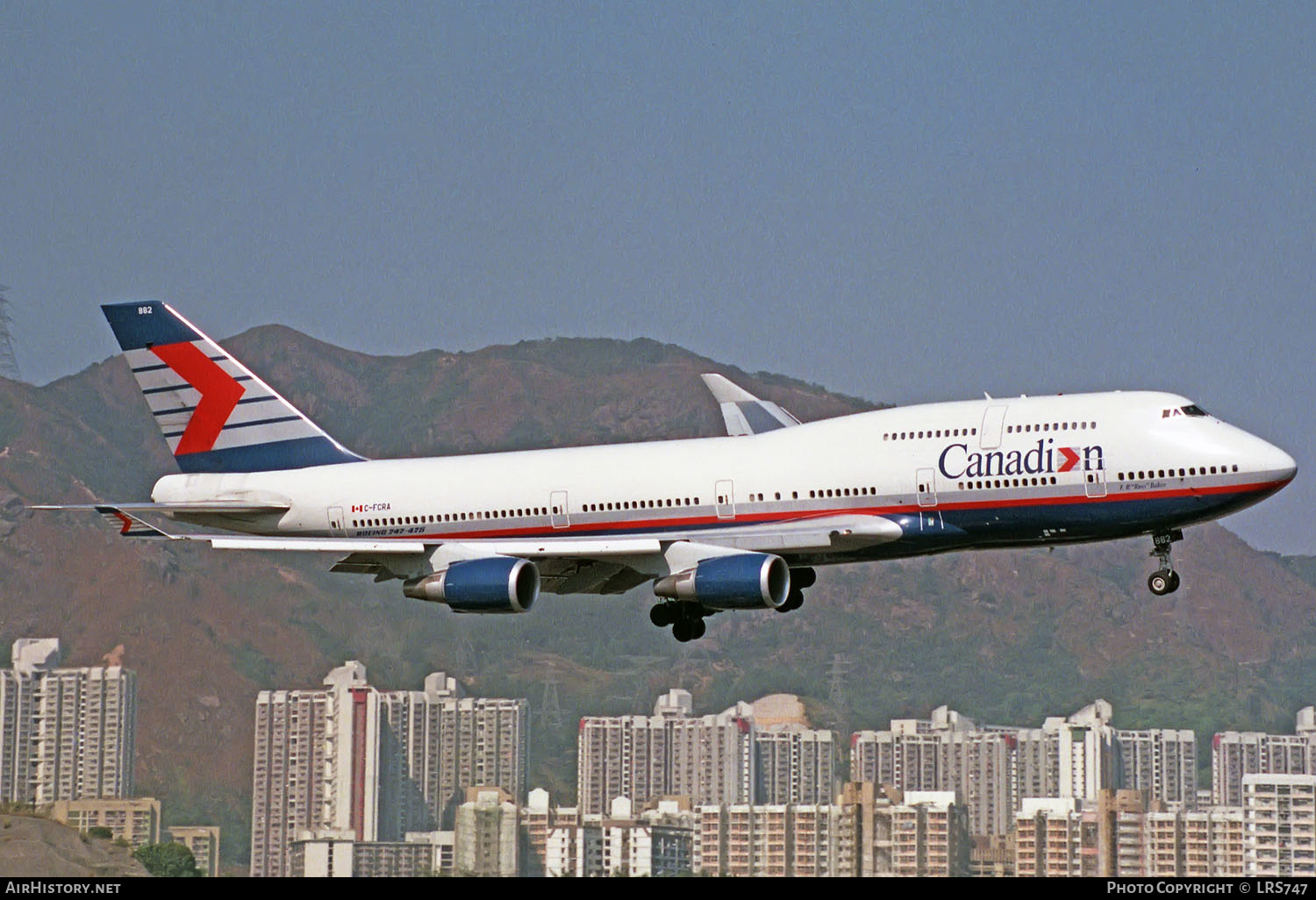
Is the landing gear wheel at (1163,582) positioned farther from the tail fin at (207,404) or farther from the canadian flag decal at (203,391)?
the canadian flag decal at (203,391)

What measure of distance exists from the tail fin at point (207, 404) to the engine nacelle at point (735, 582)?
14018mm

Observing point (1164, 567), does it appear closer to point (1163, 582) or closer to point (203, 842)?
point (1163, 582)

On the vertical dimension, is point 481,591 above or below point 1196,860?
above

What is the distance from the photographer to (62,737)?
591ft

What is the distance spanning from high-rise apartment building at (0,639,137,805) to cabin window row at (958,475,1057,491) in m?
139

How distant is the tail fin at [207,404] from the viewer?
63.2 m

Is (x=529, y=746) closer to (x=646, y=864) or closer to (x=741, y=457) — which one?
(x=646, y=864)

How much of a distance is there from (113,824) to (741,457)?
393 feet

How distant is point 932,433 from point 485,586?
12630mm

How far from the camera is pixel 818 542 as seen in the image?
52.8 m

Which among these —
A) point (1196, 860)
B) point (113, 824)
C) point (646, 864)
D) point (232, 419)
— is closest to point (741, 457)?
point (232, 419)

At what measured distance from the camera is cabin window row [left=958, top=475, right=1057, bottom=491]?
2003 inches

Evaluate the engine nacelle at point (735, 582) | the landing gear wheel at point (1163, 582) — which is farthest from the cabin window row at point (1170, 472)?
the engine nacelle at point (735, 582)

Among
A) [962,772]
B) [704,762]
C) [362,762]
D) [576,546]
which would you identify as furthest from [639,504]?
[962,772]
